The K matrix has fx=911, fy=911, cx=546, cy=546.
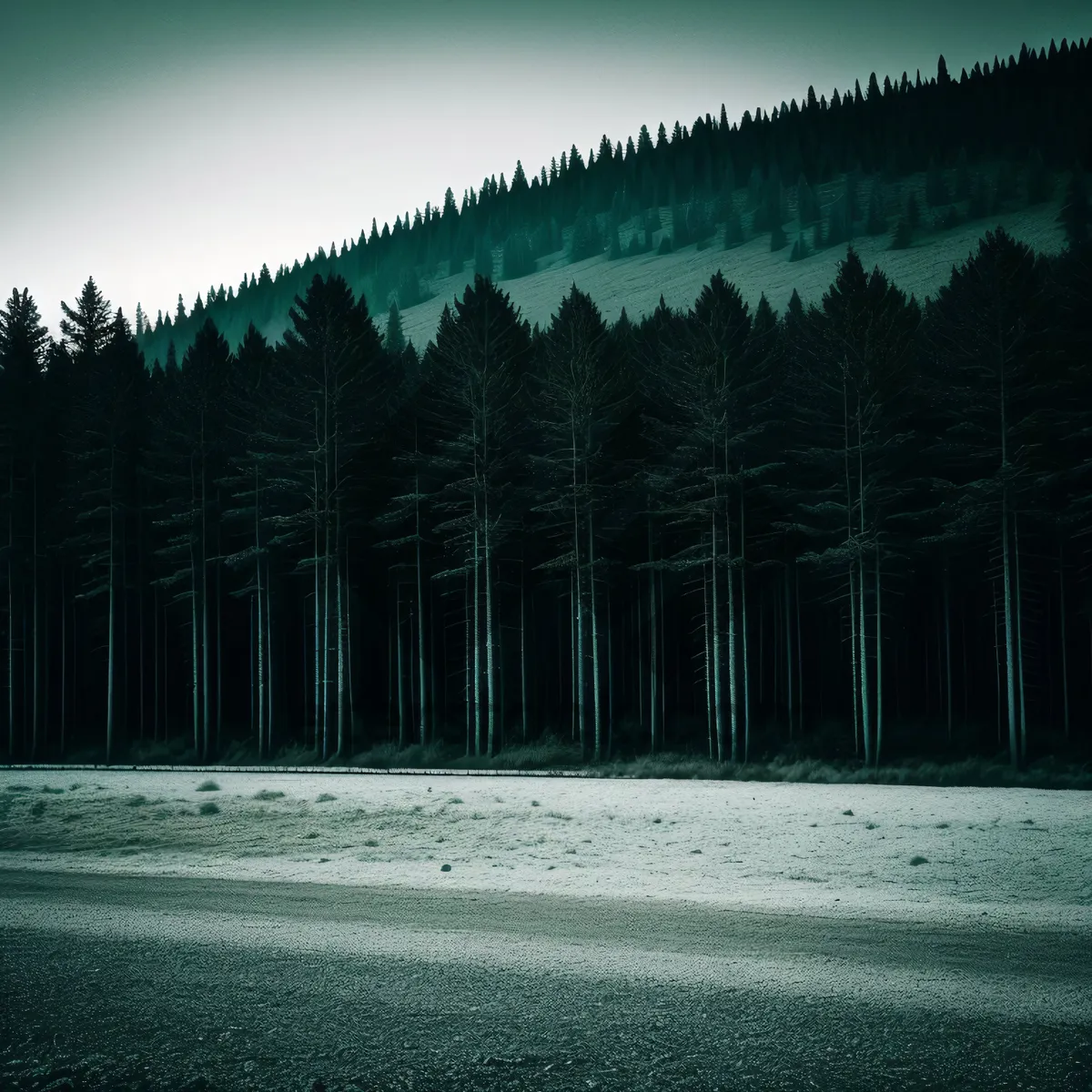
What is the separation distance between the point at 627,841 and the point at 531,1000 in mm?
7814

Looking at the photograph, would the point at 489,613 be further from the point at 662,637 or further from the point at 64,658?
the point at 64,658

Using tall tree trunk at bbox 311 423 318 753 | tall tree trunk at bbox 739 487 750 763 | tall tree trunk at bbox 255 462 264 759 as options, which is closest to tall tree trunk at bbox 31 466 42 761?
tall tree trunk at bbox 255 462 264 759

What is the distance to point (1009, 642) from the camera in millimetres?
27828

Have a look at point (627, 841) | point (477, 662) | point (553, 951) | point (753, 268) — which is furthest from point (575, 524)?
point (753, 268)

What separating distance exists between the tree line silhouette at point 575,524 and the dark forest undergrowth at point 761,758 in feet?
1.84

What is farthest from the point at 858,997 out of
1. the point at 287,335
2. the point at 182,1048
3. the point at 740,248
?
the point at 740,248

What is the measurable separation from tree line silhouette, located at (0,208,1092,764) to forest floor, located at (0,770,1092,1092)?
1585 cm

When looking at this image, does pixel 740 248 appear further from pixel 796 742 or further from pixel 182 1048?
pixel 182 1048

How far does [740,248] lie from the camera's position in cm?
Result: 16262

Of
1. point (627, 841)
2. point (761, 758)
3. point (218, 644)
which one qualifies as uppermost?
point (218, 644)

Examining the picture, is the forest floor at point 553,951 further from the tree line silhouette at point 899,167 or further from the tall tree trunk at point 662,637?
the tree line silhouette at point 899,167

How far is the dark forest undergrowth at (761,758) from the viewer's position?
82.3 ft

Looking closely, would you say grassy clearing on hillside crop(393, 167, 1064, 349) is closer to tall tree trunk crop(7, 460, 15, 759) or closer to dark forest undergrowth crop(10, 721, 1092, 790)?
tall tree trunk crop(7, 460, 15, 759)

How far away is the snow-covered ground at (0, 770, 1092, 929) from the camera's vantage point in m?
10.9
